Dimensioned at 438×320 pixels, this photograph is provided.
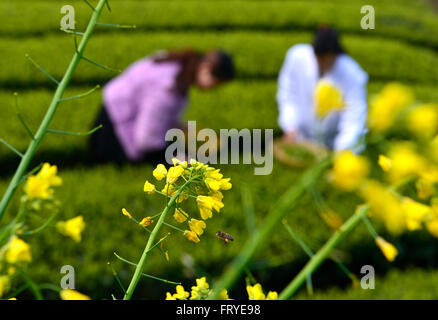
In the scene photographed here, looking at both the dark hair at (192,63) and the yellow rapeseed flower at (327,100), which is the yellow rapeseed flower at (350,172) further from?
the dark hair at (192,63)

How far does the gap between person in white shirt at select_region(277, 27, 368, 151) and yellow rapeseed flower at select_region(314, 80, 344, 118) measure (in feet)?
7.53

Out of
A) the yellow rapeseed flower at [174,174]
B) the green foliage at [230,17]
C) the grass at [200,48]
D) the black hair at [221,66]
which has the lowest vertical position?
the yellow rapeseed flower at [174,174]

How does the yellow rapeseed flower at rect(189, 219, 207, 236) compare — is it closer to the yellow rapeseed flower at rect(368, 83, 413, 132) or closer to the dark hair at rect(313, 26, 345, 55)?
the yellow rapeseed flower at rect(368, 83, 413, 132)

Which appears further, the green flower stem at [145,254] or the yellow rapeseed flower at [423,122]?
the green flower stem at [145,254]

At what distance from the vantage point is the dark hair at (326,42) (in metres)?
2.58

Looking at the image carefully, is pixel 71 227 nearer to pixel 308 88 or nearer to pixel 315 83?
pixel 315 83

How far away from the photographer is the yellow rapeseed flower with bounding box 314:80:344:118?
0.29 meters

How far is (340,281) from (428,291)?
14.9 inches

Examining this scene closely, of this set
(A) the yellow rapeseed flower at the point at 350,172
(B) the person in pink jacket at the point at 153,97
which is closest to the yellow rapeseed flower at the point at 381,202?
(A) the yellow rapeseed flower at the point at 350,172

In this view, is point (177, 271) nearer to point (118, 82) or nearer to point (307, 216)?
point (307, 216)

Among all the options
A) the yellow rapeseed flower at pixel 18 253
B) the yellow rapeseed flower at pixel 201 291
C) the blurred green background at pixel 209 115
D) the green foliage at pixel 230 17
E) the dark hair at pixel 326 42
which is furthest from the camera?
the green foliage at pixel 230 17

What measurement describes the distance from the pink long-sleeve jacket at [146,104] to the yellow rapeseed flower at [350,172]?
2285 mm

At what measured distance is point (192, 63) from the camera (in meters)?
2.51
